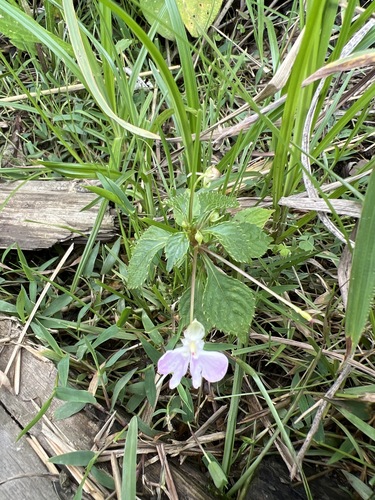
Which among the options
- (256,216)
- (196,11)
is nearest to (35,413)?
(256,216)

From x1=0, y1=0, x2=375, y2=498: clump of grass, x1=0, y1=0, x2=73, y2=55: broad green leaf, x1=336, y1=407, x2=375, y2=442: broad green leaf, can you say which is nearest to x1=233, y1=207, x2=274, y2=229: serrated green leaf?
x1=0, y1=0, x2=375, y2=498: clump of grass

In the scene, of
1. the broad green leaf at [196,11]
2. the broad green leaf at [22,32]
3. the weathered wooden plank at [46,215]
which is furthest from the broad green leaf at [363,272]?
the broad green leaf at [196,11]

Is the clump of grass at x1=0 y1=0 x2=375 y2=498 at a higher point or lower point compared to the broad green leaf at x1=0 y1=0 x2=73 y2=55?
lower

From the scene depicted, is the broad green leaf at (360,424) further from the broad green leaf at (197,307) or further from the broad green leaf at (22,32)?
the broad green leaf at (22,32)

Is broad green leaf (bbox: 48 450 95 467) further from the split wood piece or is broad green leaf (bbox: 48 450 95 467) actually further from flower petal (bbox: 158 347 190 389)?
flower petal (bbox: 158 347 190 389)

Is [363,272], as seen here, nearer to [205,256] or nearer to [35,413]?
[205,256]
